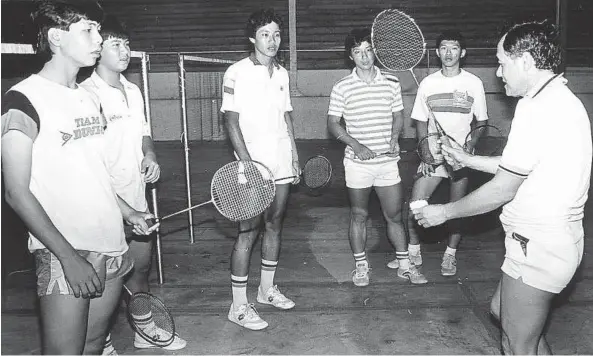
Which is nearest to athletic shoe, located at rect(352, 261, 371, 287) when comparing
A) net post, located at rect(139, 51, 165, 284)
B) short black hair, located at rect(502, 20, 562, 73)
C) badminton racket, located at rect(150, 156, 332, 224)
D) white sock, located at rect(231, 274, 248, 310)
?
white sock, located at rect(231, 274, 248, 310)

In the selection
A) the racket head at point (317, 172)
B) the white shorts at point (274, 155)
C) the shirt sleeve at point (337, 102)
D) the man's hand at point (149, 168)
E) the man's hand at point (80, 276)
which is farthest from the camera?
the racket head at point (317, 172)

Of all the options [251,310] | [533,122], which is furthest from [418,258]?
[533,122]

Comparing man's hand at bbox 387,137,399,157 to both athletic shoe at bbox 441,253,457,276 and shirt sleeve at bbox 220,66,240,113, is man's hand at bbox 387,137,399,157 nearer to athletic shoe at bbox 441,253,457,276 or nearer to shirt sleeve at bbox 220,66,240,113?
athletic shoe at bbox 441,253,457,276

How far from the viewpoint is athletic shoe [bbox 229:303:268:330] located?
410 centimetres

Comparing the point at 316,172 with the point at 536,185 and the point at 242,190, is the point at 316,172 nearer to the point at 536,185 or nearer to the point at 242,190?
the point at 242,190

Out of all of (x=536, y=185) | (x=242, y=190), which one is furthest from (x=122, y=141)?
(x=536, y=185)

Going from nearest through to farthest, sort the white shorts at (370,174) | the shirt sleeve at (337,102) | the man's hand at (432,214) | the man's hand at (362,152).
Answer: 1. the man's hand at (432,214)
2. the man's hand at (362,152)
3. the white shorts at (370,174)
4. the shirt sleeve at (337,102)

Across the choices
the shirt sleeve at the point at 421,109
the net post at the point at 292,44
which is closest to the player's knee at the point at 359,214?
the shirt sleeve at the point at 421,109

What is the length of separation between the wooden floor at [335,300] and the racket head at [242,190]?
959 millimetres

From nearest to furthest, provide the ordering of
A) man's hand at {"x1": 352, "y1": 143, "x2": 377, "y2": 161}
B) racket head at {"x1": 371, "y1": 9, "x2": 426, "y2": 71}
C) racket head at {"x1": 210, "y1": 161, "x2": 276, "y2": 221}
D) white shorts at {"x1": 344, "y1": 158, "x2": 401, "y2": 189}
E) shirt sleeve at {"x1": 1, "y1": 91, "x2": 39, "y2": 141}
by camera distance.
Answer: shirt sleeve at {"x1": 1, "y1": 91, "x2": 39, "y2": 141}
racket head at {"x1": 210, "y1": 161, "x2": 276, "y2": 221}
racket head at {"x1": 371, "y1": 9, "x2": 426, "y2": 71}
man's hand at {"x1": 352, "y1": 143, "x2": 377, "y2": 161}
white shorts at {"x1": 344, "y1": 158, "x2": 401, "y2": 189}

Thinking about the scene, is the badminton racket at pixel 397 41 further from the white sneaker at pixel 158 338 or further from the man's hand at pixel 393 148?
the white sneaker at pixel 158 338

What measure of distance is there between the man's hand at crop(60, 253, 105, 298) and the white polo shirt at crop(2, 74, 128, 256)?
0.17 m

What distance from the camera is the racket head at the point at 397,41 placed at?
4289mm

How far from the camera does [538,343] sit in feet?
8.78
